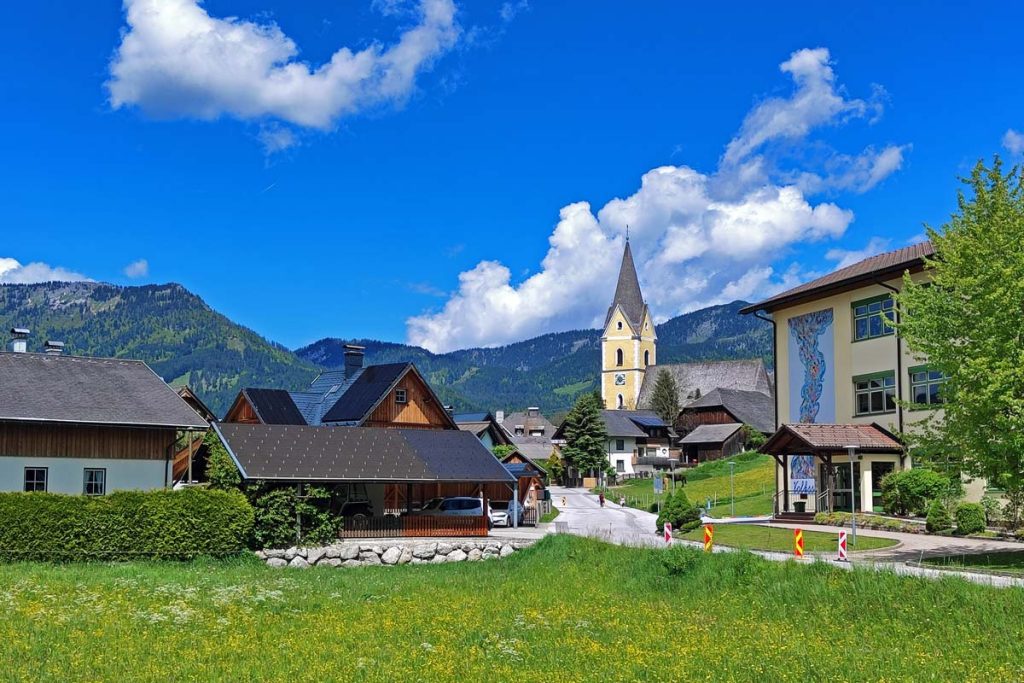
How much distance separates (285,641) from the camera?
1684 centimetres

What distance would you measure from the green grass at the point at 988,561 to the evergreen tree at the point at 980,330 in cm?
202

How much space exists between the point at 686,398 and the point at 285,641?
126699mm

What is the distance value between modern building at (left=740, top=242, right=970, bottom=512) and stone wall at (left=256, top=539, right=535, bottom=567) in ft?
47.1

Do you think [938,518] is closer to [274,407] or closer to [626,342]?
[274,407]

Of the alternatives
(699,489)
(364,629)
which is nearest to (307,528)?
(364,629)

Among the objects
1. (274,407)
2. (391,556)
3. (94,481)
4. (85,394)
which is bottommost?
(391,556)

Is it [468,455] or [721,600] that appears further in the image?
[468,455]

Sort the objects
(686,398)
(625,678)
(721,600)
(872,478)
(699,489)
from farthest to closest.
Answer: (686,398) → (699,489) → (872,478) → (721,600) → (625,678)

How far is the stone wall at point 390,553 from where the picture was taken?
31.8 meters

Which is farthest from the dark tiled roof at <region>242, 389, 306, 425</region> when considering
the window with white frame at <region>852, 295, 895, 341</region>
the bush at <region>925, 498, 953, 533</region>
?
the bush at <region>925, 498, 953, 533</region>

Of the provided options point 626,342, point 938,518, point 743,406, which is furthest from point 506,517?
point 626,342

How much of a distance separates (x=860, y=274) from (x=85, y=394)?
3175cm

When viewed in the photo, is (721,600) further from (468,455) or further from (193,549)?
(468,455)

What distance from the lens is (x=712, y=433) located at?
99.2 meters
